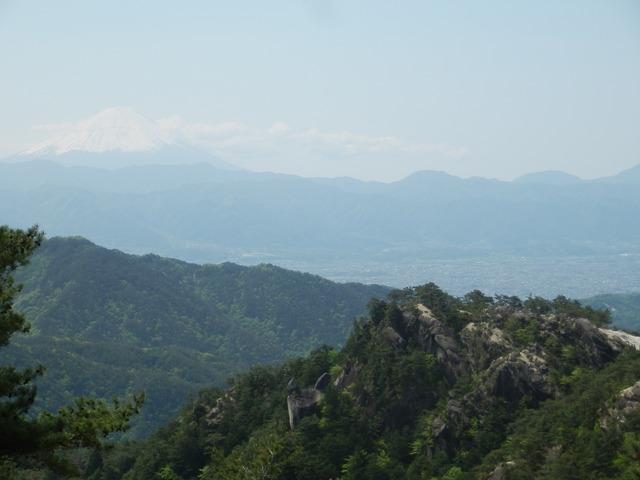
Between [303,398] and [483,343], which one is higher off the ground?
[483,343]

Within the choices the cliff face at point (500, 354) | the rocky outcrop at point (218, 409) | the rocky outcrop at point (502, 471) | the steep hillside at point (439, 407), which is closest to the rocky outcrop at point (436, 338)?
the cliff face at point (500, 354)

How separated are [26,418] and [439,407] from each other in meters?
34.3

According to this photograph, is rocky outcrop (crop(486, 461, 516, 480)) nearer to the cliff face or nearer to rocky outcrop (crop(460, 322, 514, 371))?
the cliff face

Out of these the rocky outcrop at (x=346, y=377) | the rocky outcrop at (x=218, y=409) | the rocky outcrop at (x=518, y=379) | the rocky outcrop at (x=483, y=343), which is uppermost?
the rocky outcrop at (x=483, y=343)

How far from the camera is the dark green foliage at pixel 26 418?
25.0m

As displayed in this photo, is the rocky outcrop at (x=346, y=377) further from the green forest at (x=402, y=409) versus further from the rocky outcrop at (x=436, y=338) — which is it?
the rocky outcrop at (x=436, y=338)

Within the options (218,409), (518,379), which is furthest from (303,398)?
(518,379)

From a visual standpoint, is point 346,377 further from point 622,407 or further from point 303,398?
point 622,407

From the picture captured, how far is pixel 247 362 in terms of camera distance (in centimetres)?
19388

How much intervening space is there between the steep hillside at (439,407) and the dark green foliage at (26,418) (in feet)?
76.9

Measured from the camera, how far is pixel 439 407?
53875 mm

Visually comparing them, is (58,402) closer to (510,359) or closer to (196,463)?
(196,463)

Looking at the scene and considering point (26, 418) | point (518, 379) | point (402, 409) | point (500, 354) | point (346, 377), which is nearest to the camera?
point (26, 418)

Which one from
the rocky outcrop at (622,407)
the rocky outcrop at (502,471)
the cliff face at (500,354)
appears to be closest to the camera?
the rocky outcrop at (622,407)
